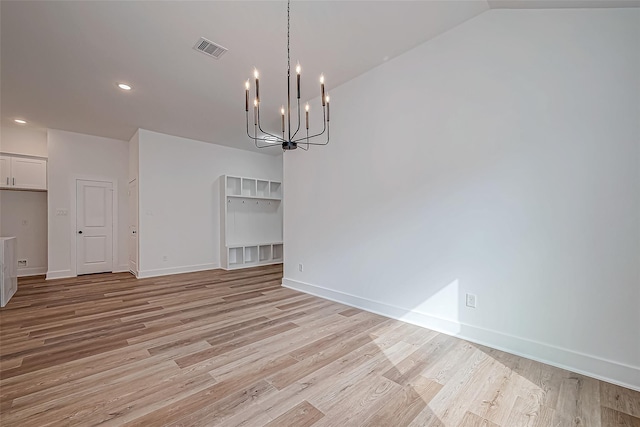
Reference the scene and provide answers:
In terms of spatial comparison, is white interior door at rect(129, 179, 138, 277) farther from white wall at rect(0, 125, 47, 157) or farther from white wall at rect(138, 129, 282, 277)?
white wall at rect(0, 125, 47, 157)

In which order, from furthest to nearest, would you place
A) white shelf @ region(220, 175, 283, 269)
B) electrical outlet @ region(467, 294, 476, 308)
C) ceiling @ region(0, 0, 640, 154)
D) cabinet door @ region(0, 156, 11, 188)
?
white shelf @ region(220, 175, 283, 269), cabinet door @ region(0, 156, 11, 188), electrical outlet @ region(467, 294, 476, 308), ceiling @ region(0, 0, 640, 154)

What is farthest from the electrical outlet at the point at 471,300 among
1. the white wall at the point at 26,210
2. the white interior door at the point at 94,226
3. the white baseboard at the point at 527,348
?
the white wall at the point at 26,210

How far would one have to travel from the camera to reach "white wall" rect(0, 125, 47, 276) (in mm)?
5492

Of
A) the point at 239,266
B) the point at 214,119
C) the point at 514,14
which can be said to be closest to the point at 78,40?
the point at 214,119

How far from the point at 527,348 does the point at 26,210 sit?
8740 millimetres

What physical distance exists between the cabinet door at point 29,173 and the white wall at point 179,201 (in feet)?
7.13

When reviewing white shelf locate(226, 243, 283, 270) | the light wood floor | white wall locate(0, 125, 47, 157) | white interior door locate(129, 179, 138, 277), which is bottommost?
Result: the light wood floor

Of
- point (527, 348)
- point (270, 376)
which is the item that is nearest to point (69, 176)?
point (270, 376)

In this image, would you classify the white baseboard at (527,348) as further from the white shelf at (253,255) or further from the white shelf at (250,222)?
the white shelf at (250,222)

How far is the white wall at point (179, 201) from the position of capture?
5.51m

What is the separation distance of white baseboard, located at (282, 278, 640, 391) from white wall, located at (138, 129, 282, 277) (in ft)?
14.3

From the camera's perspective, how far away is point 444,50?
2818 millimetres

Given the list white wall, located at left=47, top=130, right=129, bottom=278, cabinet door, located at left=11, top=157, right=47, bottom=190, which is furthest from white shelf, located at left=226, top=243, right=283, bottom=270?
cabinet door, located at left=11, top=157, right=47, bottom=190

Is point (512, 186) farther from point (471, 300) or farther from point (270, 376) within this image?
point (270, 376)
